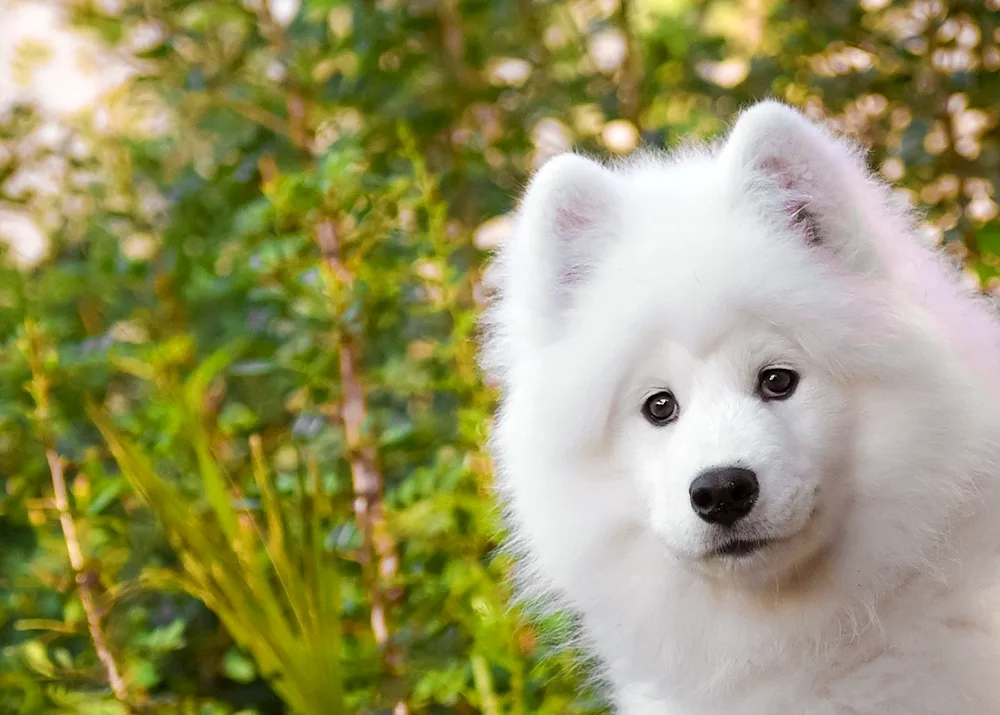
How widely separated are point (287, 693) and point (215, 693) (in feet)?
2.80

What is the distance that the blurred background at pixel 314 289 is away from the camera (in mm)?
1815

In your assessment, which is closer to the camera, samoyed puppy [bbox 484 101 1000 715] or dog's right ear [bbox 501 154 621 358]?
samoyed puppy [bbox 484 101 1000 715]

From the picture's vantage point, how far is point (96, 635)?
190 centimetres

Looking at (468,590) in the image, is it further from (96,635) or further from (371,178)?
(371,178)

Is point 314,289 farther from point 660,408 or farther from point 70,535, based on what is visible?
point 660,408

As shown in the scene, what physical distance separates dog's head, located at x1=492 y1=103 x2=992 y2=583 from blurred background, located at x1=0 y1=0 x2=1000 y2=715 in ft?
1.47

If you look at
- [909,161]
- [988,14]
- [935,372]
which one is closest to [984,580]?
[935,372]

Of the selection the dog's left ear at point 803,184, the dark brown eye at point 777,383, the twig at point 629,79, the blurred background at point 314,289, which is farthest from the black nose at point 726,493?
the twig at point 629,79

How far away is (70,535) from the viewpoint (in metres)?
1.95

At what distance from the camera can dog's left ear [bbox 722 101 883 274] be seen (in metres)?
1.28

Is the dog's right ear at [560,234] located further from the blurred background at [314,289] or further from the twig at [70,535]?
the twig at [70,535]

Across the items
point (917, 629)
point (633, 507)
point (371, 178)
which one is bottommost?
point (917, 629)

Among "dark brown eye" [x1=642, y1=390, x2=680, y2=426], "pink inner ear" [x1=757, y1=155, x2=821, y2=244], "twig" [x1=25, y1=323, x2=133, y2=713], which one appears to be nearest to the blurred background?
"twig" [x1=25, y1=323, x2=133, y2=713]

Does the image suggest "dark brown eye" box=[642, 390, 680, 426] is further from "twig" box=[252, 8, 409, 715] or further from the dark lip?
"twig" box=[252, 8, 409, 715]
